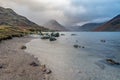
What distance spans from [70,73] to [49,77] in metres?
3.61

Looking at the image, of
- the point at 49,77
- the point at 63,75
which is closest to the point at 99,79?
the point at 63,75

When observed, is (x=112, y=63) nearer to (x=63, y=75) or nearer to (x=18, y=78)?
(x=63, y=75)

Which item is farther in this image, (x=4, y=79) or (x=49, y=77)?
(x=49, y=77)

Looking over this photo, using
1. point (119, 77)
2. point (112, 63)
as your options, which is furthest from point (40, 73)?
point (112, 63)

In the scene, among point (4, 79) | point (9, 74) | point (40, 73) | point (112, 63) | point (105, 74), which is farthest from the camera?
point (112, 63)

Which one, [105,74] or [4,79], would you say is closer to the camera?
→ [4,79]

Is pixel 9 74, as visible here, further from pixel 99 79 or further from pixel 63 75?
pixel 99 79

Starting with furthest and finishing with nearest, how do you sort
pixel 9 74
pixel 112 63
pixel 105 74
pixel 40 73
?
pixel 112 63
pixel 105 74
pixel 40 73
pixel 9 74

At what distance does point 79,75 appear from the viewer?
1952cm

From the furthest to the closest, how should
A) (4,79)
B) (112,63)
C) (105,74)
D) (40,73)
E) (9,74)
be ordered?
(112,63)
(105,74)
(40,73)
(9,74)
(4,79)

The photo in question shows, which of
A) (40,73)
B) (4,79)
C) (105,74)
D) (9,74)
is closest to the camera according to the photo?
(4,79)

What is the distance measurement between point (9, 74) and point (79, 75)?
8.84 m

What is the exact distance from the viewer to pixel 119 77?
19.5 meters

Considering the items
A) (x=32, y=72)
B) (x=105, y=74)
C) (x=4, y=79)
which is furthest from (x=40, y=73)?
(x=105, y=74)
